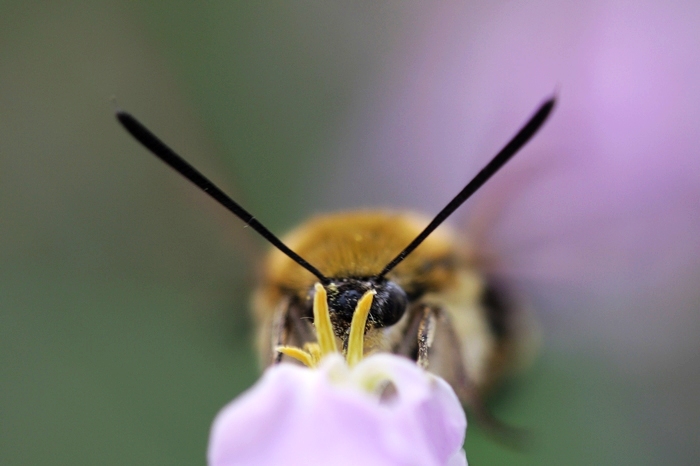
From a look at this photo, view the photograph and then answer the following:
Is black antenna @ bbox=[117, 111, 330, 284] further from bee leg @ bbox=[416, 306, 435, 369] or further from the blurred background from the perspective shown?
the blurred background

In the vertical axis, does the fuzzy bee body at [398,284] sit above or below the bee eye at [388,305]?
above

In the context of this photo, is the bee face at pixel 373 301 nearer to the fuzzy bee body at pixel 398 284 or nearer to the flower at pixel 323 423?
the fuzzy bee body at pixel 398 284

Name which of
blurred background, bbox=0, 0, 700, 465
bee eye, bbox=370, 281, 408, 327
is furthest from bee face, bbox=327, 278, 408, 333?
blurred background, bbox=0, 0, 700, 465

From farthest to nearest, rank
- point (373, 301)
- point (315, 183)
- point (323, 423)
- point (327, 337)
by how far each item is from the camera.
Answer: point (315, 183), point (373, 301), point (327, 337), point (323, 423)

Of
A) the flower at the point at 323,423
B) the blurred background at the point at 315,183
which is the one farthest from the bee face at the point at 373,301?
the blurred background at the point at 315,183

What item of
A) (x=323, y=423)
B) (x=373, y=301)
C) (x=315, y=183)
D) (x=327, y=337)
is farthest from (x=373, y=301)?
(x=315, y=183)

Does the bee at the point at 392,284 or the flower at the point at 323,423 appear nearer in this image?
the flower at the point at 323,423

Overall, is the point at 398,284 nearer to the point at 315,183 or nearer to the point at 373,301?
the point at 373,301

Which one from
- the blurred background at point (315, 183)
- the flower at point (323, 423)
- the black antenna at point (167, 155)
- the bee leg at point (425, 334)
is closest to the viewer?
the flower at point (323, 423)
